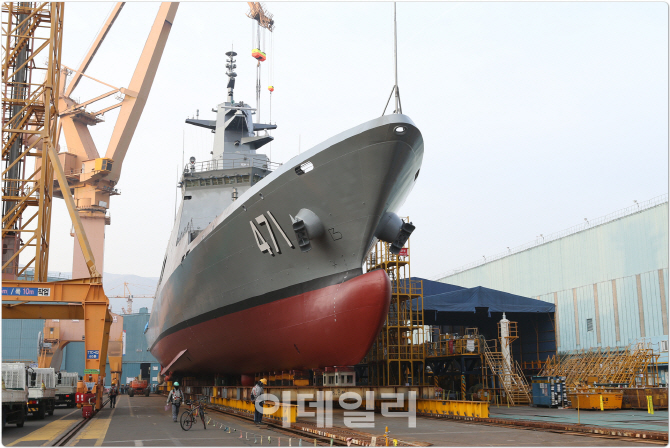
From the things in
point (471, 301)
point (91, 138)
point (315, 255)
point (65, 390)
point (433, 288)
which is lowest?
point (65, 390)

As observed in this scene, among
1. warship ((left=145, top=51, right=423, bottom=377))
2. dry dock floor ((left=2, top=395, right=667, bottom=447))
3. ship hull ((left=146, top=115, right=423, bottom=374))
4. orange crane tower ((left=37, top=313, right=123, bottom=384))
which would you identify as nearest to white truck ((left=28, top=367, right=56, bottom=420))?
dry dock floor ((left=2, top=395, right=667, bottom=447))

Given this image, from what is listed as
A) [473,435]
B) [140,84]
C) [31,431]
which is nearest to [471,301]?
[473,435]

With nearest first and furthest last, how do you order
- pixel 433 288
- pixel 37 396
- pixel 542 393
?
1. pixel 37 396
2. pixel 542 393
3. pixel 433 288

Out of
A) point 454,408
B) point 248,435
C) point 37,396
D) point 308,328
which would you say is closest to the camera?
point 248,435

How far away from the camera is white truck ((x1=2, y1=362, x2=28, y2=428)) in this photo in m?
11.8

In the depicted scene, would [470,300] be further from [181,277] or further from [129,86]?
[129,86]

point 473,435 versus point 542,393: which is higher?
point 473,435

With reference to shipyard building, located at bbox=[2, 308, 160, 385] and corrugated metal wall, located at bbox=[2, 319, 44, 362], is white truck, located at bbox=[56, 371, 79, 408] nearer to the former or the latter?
shipyard building, located at bbox=[2, 308, 160, 385]

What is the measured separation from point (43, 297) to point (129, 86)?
25.9 meters

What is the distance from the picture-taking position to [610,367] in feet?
77.7

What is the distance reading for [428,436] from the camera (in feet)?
33.2

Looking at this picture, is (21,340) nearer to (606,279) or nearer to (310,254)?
(310,254)

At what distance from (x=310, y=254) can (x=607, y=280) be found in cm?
1852

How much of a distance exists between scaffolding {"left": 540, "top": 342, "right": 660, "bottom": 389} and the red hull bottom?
10.8 metres
